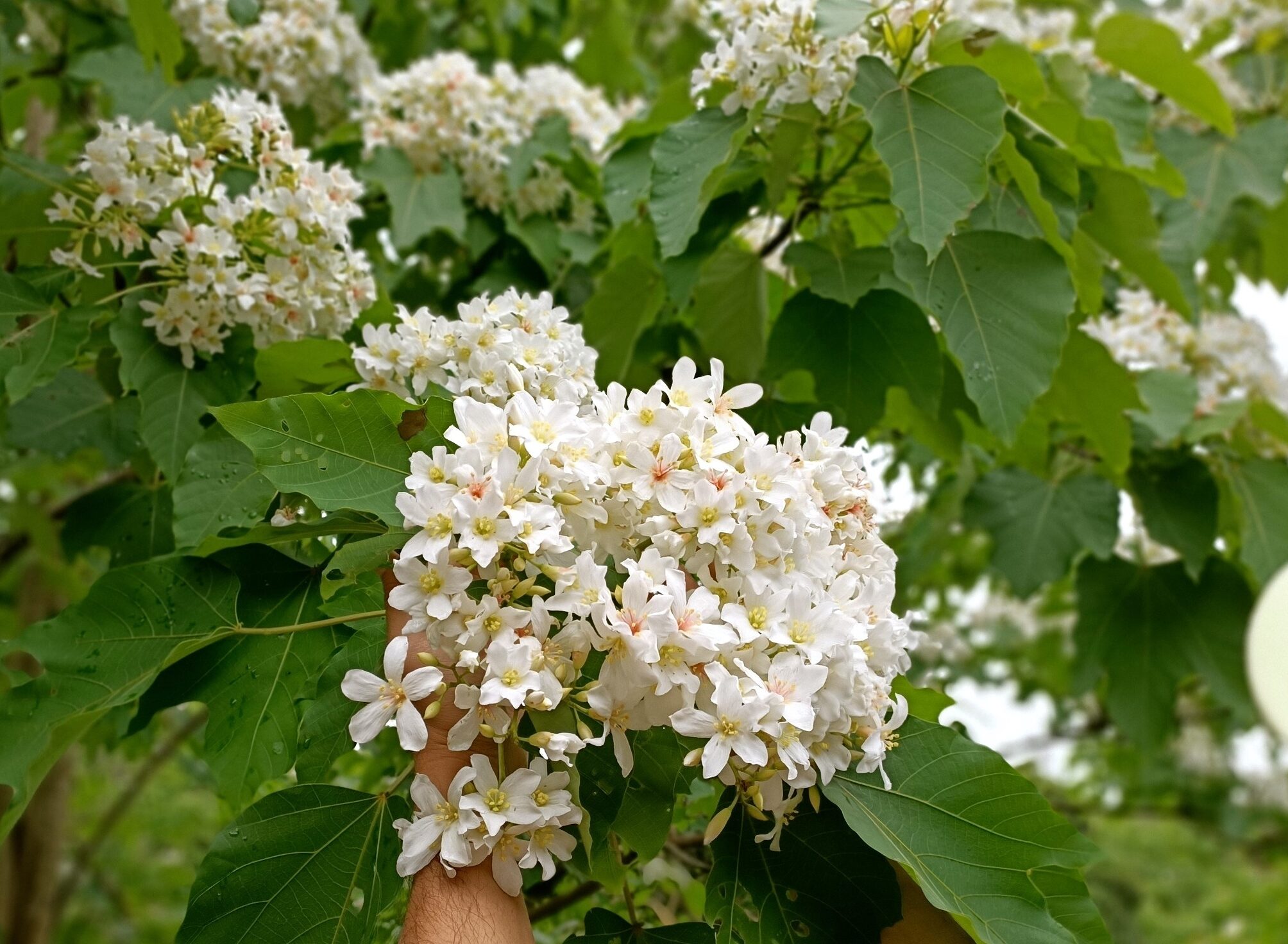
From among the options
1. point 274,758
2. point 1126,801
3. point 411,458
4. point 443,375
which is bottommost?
point 1126,801

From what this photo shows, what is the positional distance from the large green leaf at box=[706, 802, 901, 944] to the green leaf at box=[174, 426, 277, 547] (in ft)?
2.29

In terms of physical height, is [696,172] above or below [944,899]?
above

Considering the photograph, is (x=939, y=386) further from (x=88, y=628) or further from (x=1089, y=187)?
(x=88, y=628)

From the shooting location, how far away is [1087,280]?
6.35 ft

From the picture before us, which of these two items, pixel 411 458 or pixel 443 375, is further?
pixel 443 375

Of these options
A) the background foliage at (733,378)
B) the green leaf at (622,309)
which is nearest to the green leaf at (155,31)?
the background foliage at (733,378)

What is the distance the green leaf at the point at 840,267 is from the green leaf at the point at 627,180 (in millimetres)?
343

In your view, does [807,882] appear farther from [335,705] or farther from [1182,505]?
[1182,505]

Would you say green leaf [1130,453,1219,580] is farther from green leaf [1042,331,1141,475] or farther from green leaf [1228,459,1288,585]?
green leaf [1042,331,1141,475]

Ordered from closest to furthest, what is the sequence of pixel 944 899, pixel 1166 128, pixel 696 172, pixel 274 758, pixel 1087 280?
pixel 944 899
pixel 274 758
pixel 696 172
pixel 1087 280
pixel 1166 128

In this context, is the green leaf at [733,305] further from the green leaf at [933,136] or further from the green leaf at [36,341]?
the green leaf at [36,341]

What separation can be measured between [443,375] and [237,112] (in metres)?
0.69

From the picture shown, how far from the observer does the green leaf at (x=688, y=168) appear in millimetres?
1640

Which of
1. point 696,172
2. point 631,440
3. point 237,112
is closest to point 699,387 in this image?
point 631,440
